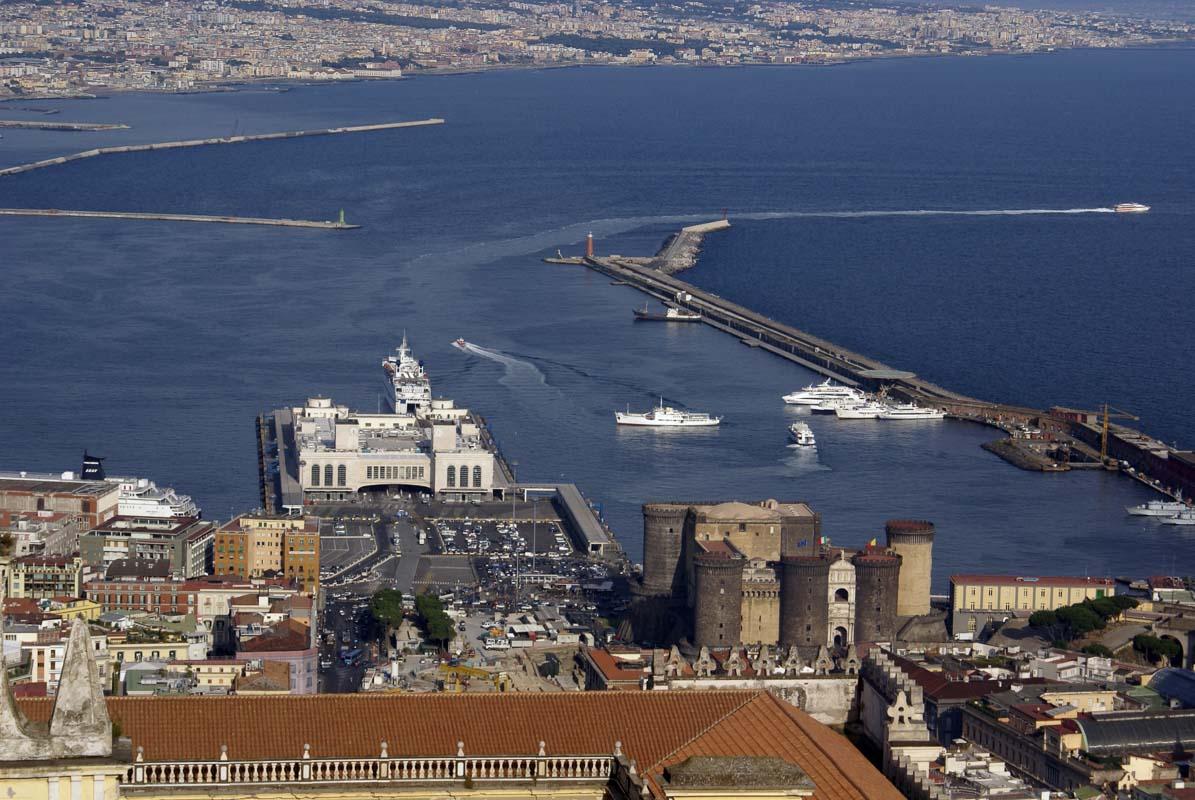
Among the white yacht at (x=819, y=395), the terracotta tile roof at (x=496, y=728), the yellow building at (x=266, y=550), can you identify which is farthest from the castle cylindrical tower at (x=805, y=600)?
the white yacht at (x=819, y=395)

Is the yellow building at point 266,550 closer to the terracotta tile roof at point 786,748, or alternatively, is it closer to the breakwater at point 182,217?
the terracotta tile roof at point 786,748

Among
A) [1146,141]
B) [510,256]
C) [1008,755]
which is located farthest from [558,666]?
[1146,141]

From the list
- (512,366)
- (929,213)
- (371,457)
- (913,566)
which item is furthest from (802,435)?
(929,213)

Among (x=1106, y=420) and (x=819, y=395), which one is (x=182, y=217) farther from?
(x=1106, y=420)

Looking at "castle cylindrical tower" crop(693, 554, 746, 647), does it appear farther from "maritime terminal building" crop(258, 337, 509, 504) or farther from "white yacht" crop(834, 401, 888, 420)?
"white yacht" crop(834, 401, 888, 420)

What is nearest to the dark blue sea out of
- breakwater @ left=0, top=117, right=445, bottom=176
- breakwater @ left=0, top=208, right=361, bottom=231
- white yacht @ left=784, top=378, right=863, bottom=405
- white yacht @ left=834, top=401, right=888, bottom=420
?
white yacht @ left=834, top=401, right=888, bottom=420

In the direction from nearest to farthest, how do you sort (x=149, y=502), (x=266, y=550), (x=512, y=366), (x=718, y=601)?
(x=718, y=601), (x=266, y=550), (x=149, y=502), (x=512, y=366)

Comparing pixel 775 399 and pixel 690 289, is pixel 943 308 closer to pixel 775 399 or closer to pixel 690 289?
pixel 690 289
